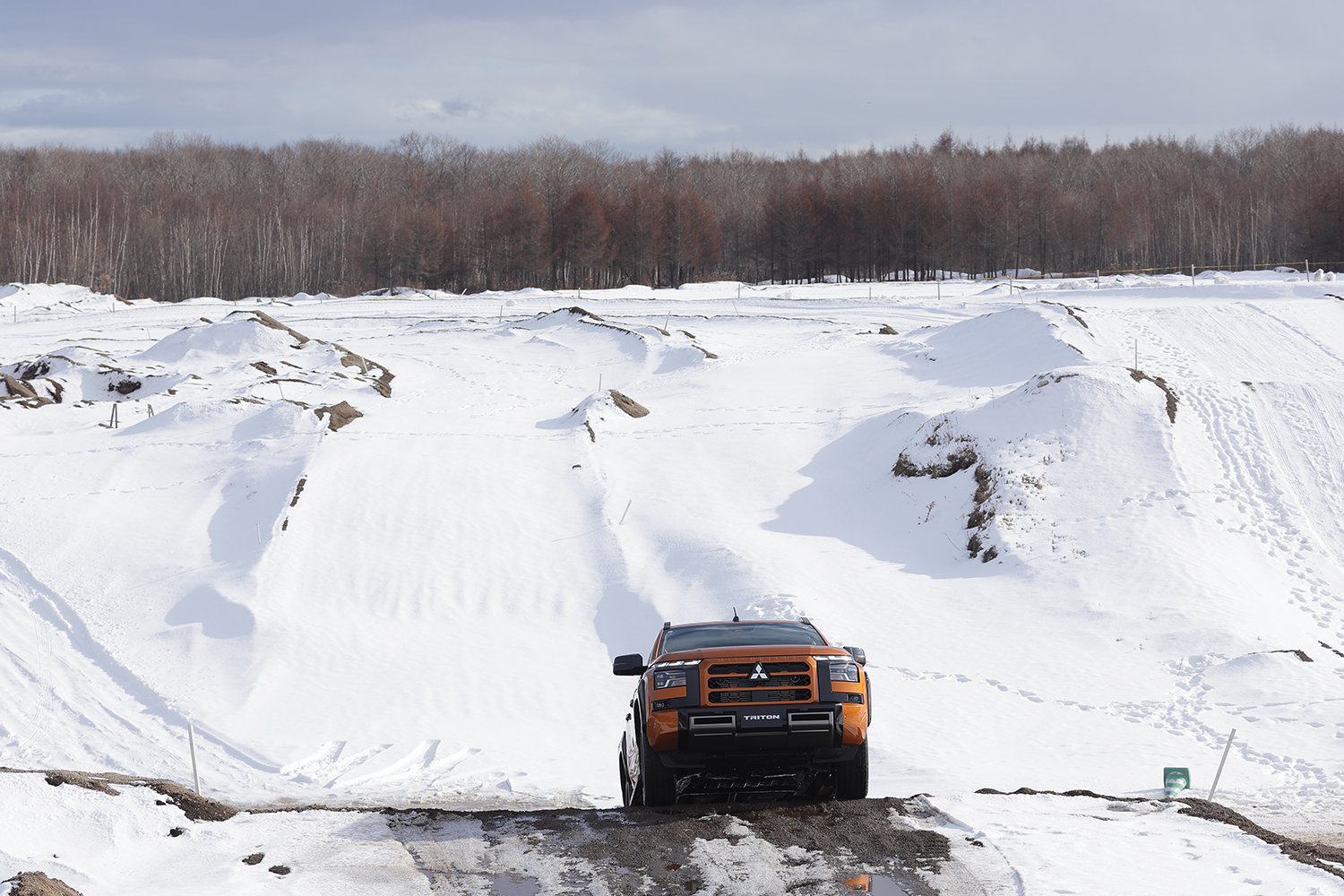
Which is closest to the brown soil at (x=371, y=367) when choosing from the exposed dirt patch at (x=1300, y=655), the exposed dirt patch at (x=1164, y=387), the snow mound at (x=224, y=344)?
the snow mound at (x=224, y=344)

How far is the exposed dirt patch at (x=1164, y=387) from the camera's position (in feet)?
88.0

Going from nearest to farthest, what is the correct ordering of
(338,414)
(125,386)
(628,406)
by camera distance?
(338,414)
(628,406)
(125,386)

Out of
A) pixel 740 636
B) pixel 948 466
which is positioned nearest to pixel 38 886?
pixel 740 636

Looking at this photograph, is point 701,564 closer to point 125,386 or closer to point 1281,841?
point 1281,841

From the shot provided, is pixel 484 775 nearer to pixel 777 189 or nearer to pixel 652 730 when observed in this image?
pixel 652 730

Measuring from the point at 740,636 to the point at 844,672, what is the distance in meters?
1.17

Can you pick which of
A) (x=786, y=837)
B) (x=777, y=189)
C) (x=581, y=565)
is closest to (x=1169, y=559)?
(x=581, y=565)

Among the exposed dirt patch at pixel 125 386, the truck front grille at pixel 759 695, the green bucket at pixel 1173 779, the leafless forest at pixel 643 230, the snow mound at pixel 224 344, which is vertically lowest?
the green bucket at pixel 1173 779

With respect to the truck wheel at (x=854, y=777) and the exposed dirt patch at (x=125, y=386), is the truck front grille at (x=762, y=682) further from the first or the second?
the exposed dirt patch at (x=125, y=386)

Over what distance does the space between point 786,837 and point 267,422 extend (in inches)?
975

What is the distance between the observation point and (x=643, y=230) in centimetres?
9419

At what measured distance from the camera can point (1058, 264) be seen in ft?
331

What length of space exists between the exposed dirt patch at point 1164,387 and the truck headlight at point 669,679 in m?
22.1

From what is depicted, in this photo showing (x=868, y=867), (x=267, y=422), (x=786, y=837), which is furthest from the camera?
(x=267, y=422)
